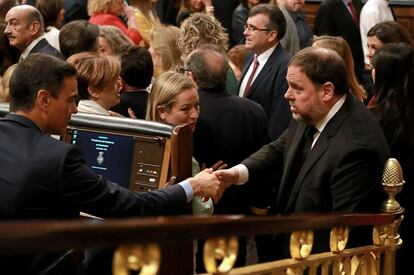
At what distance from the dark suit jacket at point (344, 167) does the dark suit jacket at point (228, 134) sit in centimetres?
109

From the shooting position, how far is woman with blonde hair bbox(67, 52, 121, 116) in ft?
17.8

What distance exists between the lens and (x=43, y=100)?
3967 millimetres

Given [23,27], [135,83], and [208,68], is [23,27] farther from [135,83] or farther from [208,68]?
[208,68]

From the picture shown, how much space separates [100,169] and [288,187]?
→ 0.93 metres

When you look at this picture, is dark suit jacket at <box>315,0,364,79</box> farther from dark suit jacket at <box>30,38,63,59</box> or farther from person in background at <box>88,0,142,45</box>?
dark suit jacket at <box>30,38,63,59</box>

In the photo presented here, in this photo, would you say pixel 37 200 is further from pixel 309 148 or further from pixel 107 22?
pixel 107 22

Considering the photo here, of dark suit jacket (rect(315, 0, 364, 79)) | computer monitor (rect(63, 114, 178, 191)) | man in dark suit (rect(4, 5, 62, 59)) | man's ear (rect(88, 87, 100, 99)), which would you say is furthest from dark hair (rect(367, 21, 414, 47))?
dark suit jacket (rect(315, 0, 364, 79))

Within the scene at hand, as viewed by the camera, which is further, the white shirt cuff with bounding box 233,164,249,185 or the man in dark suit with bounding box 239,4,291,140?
the man in dark suit with bounding box 239,4,291,140

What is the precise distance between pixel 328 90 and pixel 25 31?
11.6ft

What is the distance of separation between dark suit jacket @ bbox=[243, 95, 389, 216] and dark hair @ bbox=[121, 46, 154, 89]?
5.65 ft

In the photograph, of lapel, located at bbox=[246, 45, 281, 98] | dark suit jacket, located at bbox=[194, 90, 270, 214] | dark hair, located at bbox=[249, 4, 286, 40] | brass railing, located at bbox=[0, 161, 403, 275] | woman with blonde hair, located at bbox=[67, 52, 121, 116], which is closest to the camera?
brass railing, located at bbox=[0, 161, 403, 275]

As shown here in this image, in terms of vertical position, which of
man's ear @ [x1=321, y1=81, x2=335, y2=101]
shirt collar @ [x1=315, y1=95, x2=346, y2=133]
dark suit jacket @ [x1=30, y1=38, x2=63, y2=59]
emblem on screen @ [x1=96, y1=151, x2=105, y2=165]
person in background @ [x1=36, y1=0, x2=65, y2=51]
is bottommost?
emblem on screen @ [x1=96, y1=151, x2=105, y2=165]

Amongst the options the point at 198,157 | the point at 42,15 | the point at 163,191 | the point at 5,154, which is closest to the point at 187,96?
the point at 198,157

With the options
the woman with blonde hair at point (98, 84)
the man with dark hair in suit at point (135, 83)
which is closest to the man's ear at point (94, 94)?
the woman with blonde hair at point (98, 84)
